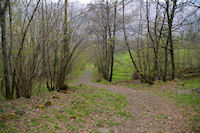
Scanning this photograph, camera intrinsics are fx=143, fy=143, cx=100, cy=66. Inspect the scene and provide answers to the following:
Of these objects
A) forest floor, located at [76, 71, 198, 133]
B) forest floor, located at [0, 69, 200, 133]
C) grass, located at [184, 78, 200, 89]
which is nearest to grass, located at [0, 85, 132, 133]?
forest floor, located at [0, 69, 200, 133]

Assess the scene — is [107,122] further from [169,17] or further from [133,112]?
[169,17]

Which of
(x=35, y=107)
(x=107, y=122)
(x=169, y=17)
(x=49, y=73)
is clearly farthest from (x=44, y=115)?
(x=169, y=17)

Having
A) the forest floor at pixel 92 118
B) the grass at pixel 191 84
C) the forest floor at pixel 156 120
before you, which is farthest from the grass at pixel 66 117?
the grass at pixel 191 84

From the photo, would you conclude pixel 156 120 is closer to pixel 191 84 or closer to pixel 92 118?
pixel 92 118

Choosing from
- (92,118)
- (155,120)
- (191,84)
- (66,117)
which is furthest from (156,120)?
(191,84)

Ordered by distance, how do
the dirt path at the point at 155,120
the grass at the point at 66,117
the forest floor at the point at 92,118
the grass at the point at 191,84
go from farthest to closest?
the grass at the point at 191,84 → the dirt path at the point at 155,120 → the forest floor at the point at 92,118 → the grass at the point at 66,117

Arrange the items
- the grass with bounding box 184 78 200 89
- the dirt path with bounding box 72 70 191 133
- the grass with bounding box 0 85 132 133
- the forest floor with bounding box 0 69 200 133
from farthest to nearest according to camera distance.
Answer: the grass with bounding box 184 78 200 89 → the dirt path with bounding box 72 70 191 133 → the forest floor with bounding box 0 69 200 133 → the grass with bounding box 0 85 132 133

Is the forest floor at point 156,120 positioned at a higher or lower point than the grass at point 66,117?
lower

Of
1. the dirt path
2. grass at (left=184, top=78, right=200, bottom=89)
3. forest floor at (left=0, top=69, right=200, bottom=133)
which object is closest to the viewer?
forest floor at (left=0, top=69, right=200, bottom=133)

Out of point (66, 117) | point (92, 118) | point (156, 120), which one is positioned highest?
point (66, 117)

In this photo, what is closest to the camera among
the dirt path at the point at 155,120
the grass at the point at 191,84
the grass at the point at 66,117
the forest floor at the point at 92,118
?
the grass at the point at 66,117

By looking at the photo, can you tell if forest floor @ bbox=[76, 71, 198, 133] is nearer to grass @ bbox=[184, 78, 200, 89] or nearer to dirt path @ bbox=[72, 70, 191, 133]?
dirt path @ bbox=[72, 70, 191, 133]

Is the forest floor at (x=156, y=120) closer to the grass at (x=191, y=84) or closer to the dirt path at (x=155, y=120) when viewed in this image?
A: the dirt path at (x=155, y=120)

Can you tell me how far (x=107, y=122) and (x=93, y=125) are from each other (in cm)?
57
